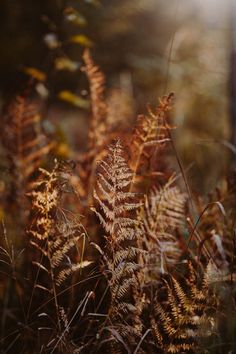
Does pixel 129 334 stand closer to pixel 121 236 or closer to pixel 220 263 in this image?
pixel 121 236

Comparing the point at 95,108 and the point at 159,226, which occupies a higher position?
the point at 95,108

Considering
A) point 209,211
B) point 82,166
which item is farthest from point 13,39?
point 209,211

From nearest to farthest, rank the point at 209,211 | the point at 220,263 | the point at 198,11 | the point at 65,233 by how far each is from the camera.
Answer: the point at 65,233, the point at 220,263, the point at 209,211, the point at 198,11

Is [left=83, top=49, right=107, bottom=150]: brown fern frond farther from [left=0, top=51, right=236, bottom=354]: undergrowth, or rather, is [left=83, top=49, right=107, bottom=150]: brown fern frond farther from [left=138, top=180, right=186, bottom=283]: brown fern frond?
[left=138, top=180, right=186, bottom=283]: brown fern frond

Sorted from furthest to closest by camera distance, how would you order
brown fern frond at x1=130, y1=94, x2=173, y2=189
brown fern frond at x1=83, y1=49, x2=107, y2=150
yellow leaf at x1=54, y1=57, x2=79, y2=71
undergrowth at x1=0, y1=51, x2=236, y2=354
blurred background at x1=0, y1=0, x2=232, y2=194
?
blurred background at x1=0, y1=0, x2=232, y2=194 < yellow leaf at x1=54, y1=57, x2=79, y2=71 < brown fern frond at x1=83, y1=49, x2=107, y2=150 < brown fern frond at x1=130, y1=94, x2=173, y2=189 < undergrowth at x1=0, y1=51, x2=236, y2=354

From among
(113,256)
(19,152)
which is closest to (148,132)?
(113,256)

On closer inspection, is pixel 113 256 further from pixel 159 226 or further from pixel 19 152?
pixel 19 152

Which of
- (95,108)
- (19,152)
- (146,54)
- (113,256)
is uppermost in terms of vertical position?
(146,54)

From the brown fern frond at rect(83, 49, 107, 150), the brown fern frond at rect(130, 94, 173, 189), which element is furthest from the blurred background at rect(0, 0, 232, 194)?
the brown fern frond at rect(130, 94, 173, 189)
